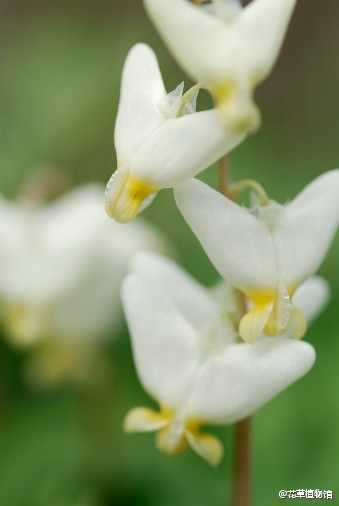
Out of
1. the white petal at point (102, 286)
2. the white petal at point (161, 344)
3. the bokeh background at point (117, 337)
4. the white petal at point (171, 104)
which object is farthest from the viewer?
the white petal at point (102, 286)

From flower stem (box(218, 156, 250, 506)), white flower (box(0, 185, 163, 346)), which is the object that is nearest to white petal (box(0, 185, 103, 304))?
white flower (box(0, 185, 163, 346))

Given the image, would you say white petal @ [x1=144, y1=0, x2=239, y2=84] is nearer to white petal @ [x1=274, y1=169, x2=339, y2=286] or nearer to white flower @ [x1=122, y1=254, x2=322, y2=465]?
white petal @ [x1=274, y1=169, x2=339, y2=286]

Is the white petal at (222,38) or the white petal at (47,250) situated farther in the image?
the white petal at (47,250)

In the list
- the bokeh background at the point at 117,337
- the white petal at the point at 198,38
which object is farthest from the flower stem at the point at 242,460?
the bokeh background at the point at 117,337

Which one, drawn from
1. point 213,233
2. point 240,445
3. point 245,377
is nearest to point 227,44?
point 213,233

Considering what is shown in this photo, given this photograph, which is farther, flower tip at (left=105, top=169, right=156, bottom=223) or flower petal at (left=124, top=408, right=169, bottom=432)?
flower petal at (left=124, top=408, right=169, bottom=432)

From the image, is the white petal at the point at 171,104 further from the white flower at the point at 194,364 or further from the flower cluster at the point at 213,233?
the white flower at the point at 194,364
